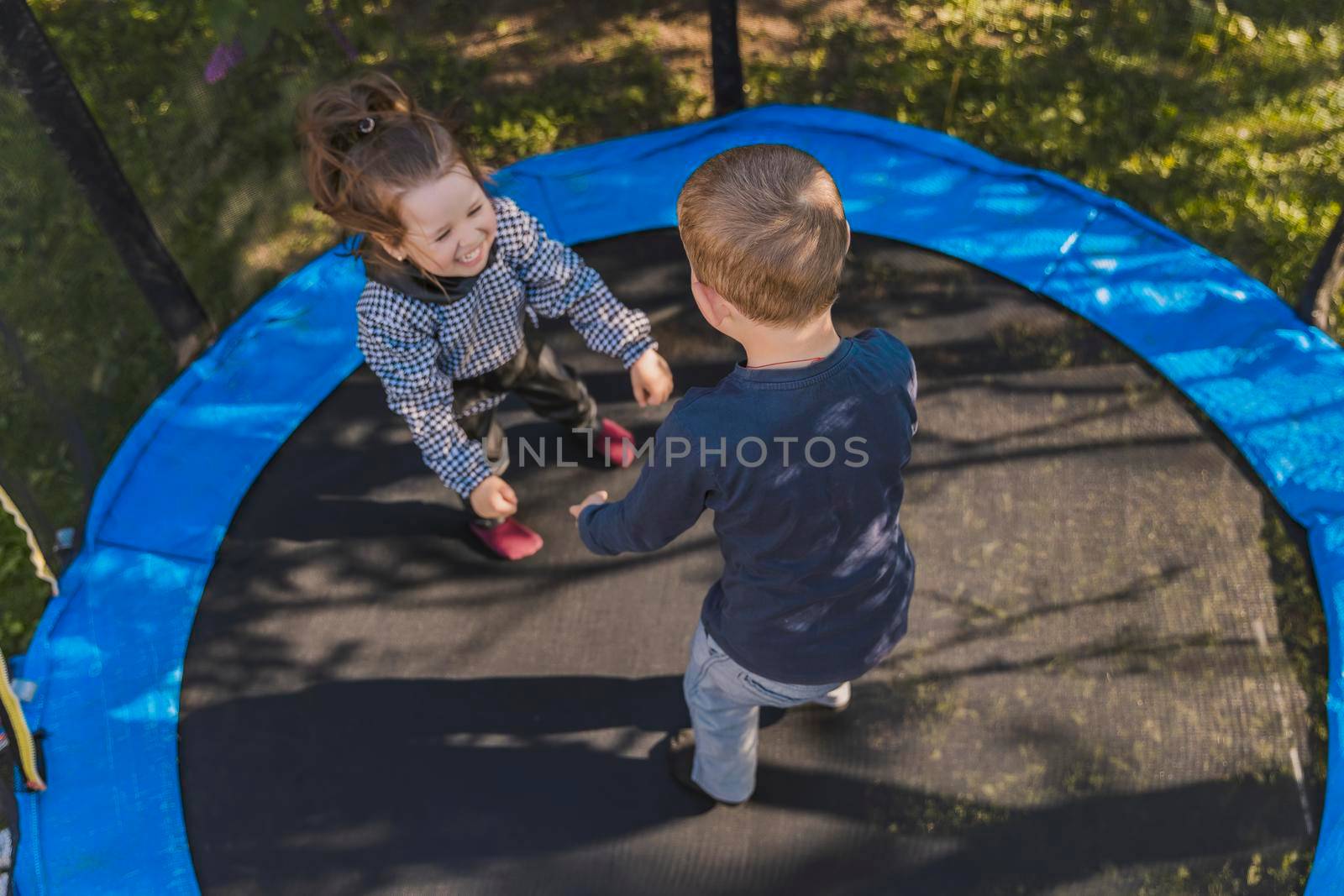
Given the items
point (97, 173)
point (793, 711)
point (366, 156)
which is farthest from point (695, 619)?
point (97, 173)

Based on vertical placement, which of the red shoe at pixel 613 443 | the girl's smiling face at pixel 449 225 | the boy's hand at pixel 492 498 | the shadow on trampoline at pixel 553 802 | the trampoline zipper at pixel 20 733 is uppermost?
the girl's smiling face at pixel 449 225

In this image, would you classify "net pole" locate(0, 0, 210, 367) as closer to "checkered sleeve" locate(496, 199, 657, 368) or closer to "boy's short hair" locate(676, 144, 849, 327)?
"checkered sleeve" locate(496, 199, 657, 368)

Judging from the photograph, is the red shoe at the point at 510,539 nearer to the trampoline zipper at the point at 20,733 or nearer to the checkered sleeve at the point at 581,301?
the checkered sleeve at the point at 581,301

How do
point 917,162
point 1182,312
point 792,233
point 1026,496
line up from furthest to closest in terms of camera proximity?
point 917,162 < point 1182,312 < point 1026,496 < point 792,233

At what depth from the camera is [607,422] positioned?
2.27 m

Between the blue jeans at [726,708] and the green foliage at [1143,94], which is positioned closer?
the blue jeans at [726,708]

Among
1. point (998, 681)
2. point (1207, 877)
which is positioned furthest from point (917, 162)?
point (1207, 877)

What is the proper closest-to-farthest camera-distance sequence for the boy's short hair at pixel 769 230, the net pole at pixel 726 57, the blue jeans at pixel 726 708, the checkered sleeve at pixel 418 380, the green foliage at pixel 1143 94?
the boy's short hair at pixel 769 230, the blue jeans at pixel 726 708, the checkered sleeve at pixel 418 380, the net pole at pixel 726 57, the green foliage at pixel 1143 94

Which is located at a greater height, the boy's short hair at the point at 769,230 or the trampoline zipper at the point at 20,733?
the boy's short hair at the point at 769,230

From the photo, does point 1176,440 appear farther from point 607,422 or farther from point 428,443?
point 428,443

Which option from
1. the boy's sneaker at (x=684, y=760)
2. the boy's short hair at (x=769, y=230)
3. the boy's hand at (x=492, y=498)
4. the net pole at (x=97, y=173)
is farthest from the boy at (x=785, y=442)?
the net pole at (x=97, y=173)

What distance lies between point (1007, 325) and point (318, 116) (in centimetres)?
158

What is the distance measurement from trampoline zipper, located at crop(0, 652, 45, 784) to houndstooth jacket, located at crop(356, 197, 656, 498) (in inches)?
33.4

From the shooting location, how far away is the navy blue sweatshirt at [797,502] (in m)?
1.08
